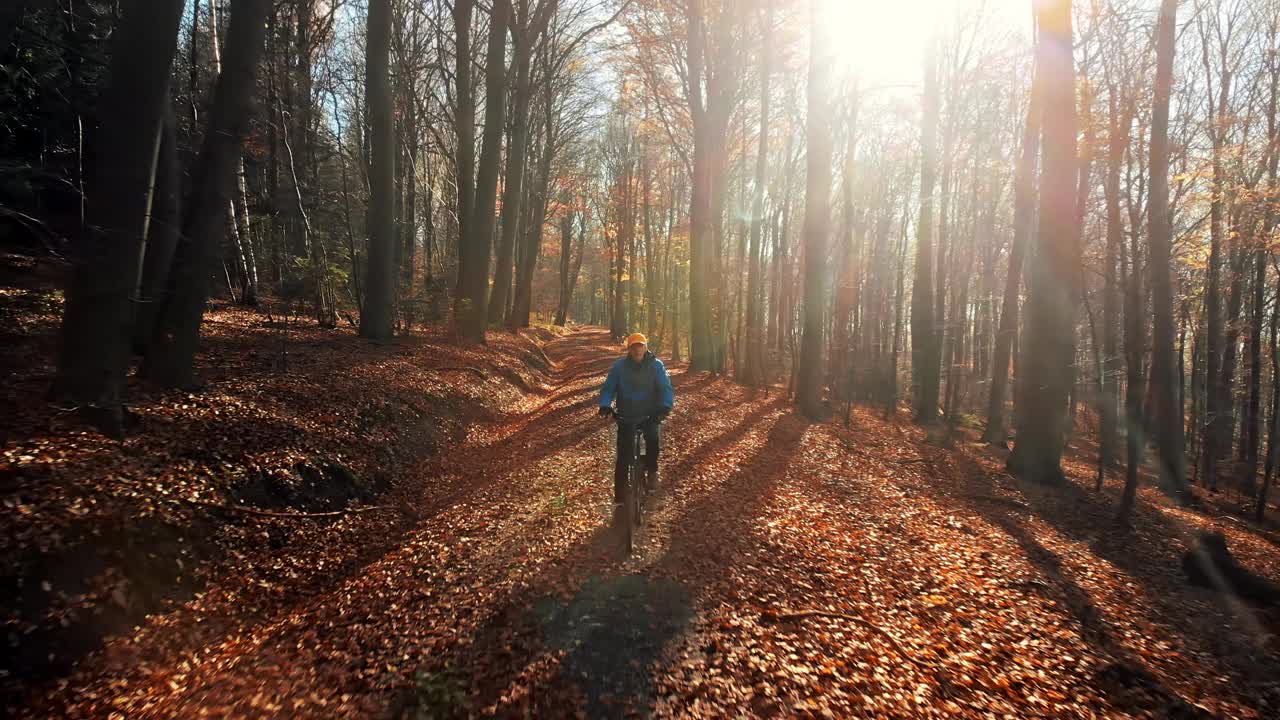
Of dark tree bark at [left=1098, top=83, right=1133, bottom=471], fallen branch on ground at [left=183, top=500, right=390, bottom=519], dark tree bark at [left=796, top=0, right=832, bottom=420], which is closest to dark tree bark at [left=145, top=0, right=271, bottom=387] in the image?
fallen branch on ground at [left=183, top=500, right=390, bottom=519]

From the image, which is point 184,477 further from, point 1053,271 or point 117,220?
point 1053,271

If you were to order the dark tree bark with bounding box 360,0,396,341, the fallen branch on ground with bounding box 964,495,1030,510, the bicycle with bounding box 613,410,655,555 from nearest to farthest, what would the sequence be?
the bicycle with bounding box 613,410,655,555, the fallen branch on ground with bounding box 964,495,1030,510, the dark tree bark with bounding box 360,0,396,341

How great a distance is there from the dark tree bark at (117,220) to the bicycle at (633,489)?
4757 millimetres

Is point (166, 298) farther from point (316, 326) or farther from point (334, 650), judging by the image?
point (316, 326)

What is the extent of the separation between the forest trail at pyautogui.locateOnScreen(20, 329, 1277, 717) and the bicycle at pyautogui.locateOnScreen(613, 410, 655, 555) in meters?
0.22

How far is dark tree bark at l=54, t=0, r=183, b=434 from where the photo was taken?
203 inches

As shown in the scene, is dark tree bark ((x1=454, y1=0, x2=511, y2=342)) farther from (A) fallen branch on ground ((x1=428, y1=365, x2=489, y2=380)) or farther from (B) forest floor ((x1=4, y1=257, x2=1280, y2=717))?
(B) forest floor ((x1=4, y1=257, x2=1280, y2=717))

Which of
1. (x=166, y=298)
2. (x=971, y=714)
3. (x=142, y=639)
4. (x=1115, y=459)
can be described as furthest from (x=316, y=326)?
(x=1115, y=459)

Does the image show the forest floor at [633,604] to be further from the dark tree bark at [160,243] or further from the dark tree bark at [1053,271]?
the dark tree bark at [1053,271]

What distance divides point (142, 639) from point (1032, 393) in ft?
38.7

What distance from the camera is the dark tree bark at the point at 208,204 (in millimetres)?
6633

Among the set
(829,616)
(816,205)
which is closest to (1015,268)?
(816,205)

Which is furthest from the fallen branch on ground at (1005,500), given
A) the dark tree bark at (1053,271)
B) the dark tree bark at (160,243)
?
the dark tree bark at (160,243)

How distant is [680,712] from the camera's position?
3.32m
